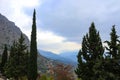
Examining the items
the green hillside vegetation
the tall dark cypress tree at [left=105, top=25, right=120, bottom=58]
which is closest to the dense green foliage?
the green hillside vegetation

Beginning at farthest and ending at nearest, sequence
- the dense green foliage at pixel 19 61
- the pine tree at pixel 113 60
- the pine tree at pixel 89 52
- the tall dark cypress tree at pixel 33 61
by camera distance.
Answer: the dense green foliage at pixel 19 61 < the tall dark cypress tree at pixel 33 61 < the pine tree at pixel 89 52 < the pine tree at pixel 113 60

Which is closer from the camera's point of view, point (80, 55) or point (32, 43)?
point (80, 55)

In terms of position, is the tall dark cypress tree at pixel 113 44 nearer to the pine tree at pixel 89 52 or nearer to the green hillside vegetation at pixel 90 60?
the green hillside vegetation at pixel 90 60

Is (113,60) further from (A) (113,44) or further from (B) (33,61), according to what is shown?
(B) (33,61)

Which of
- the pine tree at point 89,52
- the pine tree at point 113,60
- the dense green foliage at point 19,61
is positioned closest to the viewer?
the pine tree at point 113,60

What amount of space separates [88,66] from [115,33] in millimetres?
9559

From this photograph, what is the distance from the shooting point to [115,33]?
108 feet

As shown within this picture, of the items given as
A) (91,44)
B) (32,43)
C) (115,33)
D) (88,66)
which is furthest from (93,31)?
(32,43)

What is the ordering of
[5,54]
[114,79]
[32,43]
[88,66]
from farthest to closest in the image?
[5,54] → [32,43] → [88,66] → [114,79]

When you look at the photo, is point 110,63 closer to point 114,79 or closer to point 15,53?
point 114,79

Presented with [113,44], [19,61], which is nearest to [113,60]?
[113,44]

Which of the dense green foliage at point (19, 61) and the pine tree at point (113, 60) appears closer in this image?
the pine tree at point (113, 60)

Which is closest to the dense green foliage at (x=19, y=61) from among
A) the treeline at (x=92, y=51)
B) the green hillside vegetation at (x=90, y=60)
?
the green hillside vegetation at (x=90, y=60)

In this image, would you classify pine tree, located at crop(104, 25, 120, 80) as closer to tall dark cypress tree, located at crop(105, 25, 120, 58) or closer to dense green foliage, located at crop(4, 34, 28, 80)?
tall dark cypress tree, located at crop(105, 25, 120, 58)
